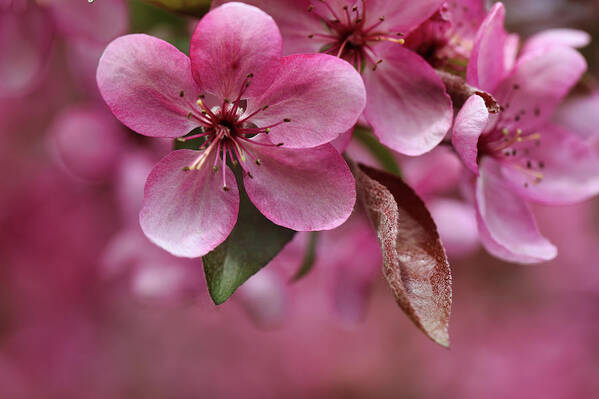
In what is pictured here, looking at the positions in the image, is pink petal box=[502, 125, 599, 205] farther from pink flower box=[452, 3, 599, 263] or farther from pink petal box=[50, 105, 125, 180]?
pink petal box=[50, 105, 125, 180]

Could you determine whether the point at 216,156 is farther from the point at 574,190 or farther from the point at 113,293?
the point at 113,293

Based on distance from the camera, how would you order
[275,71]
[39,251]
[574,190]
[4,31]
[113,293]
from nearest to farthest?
[275,71], [574,190], [4,31], [39,251], [113,293]

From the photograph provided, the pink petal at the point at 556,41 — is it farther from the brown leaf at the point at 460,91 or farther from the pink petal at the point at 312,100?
the pink petal at the point at 312,100

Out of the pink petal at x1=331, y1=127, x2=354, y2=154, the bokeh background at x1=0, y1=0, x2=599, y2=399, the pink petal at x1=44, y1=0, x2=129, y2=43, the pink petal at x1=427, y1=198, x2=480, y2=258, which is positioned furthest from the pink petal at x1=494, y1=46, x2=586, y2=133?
the bokeh background at x1=0, y1=0, x2=599, y2=399

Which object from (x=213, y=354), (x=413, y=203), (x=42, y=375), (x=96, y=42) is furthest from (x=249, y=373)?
(x=413, y=203)

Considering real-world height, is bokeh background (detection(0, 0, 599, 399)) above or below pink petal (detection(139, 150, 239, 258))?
below

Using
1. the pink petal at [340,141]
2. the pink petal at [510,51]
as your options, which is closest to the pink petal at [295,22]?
the pink petal at [340,141]
